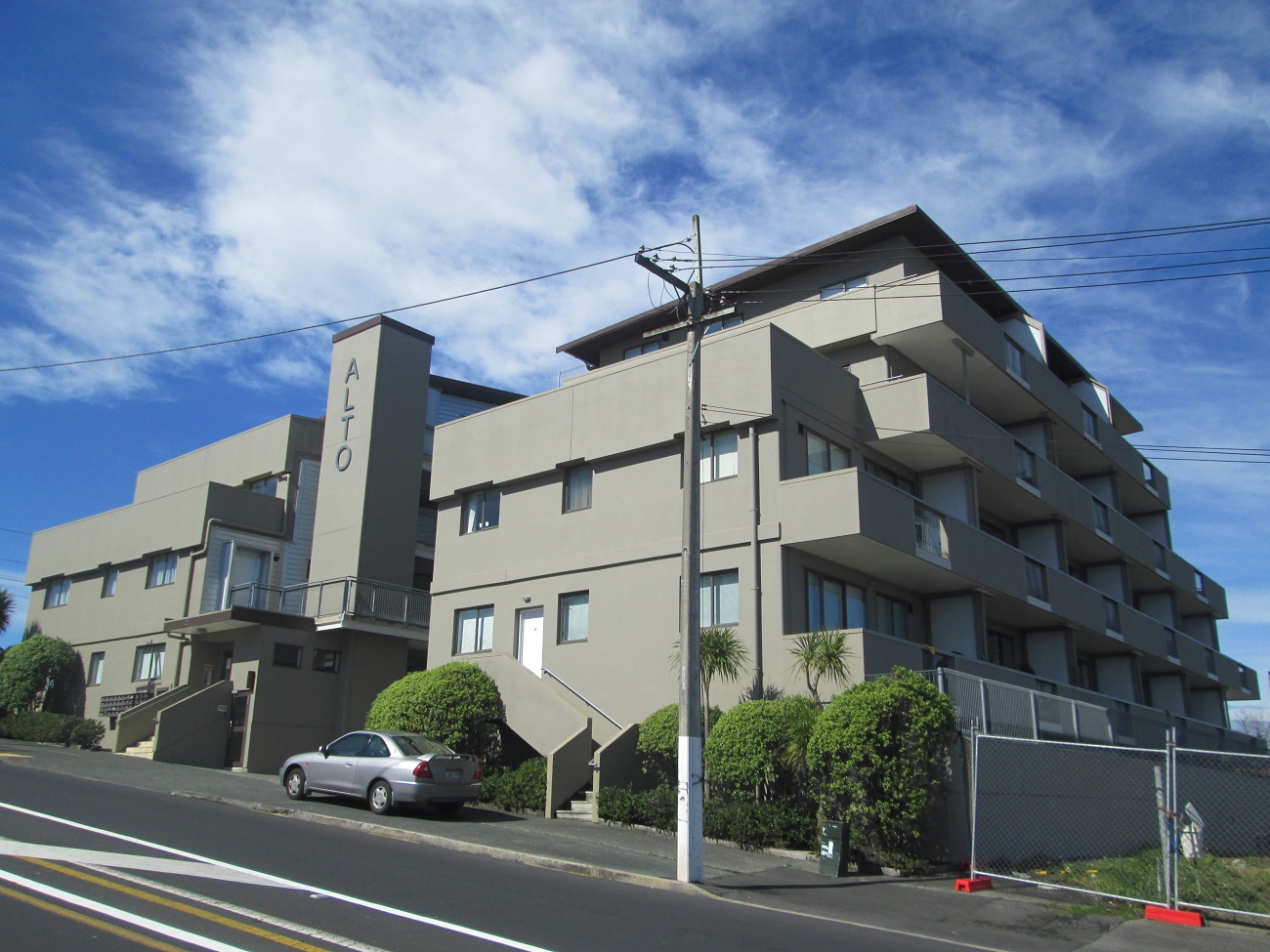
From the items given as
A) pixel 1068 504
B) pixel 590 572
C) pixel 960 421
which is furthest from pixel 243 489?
pixel 1068 504

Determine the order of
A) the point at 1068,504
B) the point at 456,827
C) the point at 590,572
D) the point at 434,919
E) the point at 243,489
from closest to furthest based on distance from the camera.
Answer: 1. the point at 434,919
2. the point at 456,827
3. the point at 590,572
4. the point at 1068,504
5. the point at 243,489

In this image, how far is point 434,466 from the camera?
28.5m

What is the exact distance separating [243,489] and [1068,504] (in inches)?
1020

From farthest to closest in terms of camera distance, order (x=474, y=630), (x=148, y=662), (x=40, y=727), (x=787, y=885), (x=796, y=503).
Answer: (x=148, y=662)
(x=40, y=727)
(x=474, y=630)
(x=796, y=503)
(x=787, y=885)

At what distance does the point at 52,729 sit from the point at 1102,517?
33.9 m

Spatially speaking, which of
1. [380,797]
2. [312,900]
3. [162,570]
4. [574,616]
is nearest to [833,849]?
[380,797]

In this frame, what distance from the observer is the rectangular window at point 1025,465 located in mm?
27817

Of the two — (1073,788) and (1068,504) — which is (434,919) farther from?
(1068,504)

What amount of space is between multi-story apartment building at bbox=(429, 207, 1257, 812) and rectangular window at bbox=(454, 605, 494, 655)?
0.08 metres

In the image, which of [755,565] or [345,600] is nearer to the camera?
[755,565]

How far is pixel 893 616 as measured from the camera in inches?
941

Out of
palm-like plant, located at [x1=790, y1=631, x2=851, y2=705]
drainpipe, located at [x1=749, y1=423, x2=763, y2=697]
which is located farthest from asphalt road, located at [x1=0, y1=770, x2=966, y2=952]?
drainpipe, located at [x1=749, y1=423, x2=763, y2=697]

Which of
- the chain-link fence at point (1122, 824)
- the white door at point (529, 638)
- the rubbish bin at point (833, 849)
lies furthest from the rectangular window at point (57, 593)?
the chain-link fence at point (1122, 824)

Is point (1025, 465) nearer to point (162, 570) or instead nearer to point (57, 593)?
point (162, 570)
